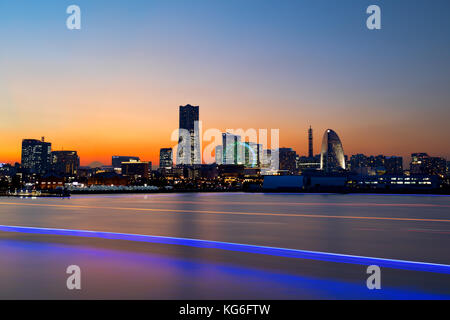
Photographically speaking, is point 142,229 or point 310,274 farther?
point 142,229

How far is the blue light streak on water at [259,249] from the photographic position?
11641 millimetres

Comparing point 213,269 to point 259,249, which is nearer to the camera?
point 213,269

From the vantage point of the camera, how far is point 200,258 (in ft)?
43.1

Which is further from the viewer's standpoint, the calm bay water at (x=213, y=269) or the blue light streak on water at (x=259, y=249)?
A: the blue light streak on water at (x=259, y=249)

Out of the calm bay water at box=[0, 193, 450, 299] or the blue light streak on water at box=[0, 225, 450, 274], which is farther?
the blue light streak on water at box=[0, 225, 450, 274]

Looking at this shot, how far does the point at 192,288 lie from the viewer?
930 centimetres

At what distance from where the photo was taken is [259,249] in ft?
47.6

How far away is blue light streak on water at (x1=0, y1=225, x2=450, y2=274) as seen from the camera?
1164 centimetres
